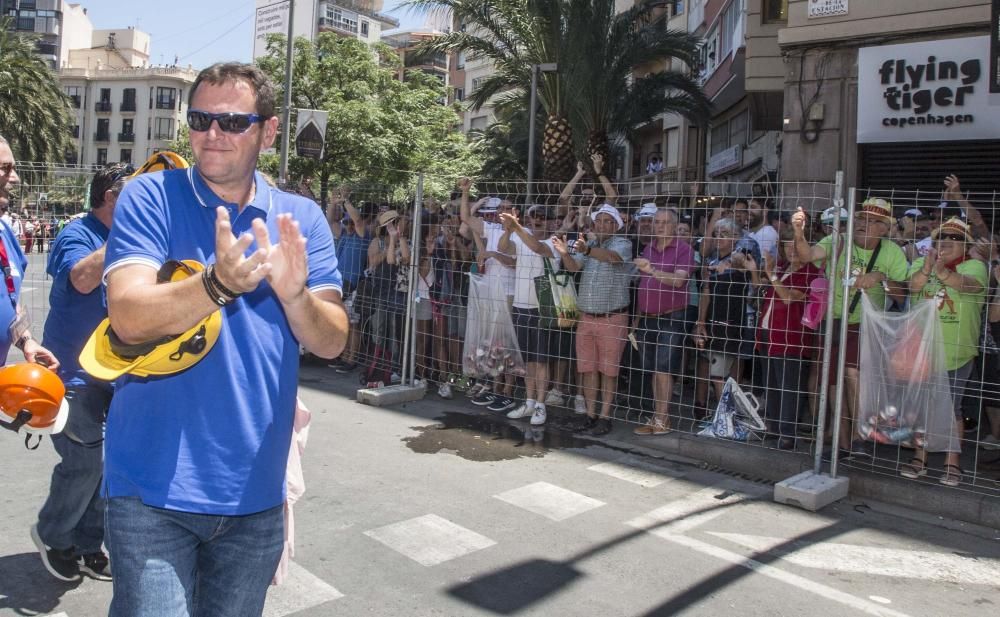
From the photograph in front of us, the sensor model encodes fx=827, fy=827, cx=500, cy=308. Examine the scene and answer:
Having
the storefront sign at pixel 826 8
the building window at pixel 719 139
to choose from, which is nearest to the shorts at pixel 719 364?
the storefront sign at pixel 826 8

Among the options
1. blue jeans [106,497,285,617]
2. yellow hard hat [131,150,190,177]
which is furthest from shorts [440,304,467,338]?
blue jeans [106,497,285,617]

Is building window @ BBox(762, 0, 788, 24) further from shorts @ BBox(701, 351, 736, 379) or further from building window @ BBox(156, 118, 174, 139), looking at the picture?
building window @ BBox(156, 118, 174, 139)

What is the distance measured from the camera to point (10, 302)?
374cm

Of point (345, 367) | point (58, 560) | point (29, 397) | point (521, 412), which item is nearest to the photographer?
point (29, 397)

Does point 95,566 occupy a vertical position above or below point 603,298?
below

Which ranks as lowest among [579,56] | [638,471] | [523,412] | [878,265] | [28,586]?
[28,586]

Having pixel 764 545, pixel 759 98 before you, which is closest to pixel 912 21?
pixel 759 98

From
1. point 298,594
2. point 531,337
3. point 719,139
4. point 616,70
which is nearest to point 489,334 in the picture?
point 531,337

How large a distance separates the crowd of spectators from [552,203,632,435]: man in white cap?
15 millimetres

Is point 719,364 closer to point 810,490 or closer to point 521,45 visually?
point 810,490

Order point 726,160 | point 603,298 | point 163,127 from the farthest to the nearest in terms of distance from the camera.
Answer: point 163,127 < point 726,160 < point 603,298

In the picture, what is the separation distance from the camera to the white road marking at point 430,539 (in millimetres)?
→ 4656

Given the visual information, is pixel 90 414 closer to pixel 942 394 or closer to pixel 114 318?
pixel 114 318

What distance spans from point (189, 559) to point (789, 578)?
3.48m
